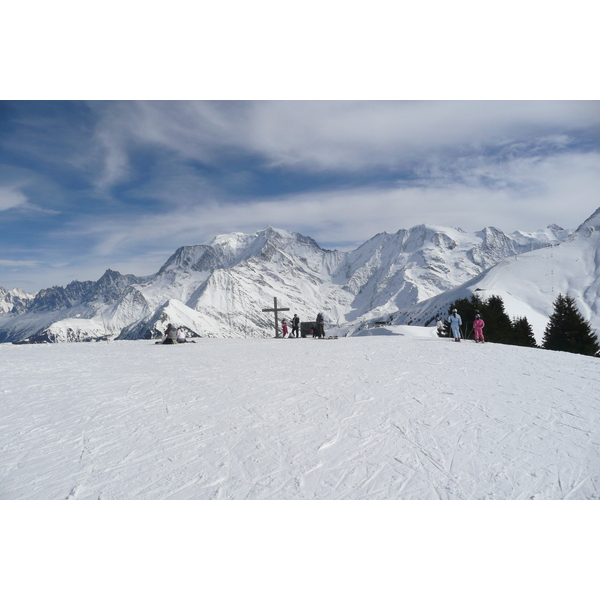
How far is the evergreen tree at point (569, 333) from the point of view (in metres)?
32.8

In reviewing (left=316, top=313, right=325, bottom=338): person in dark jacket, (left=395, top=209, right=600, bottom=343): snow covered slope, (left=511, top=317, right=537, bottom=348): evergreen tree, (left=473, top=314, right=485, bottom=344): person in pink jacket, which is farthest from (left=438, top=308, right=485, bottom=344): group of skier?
(left=395, top=209, right=600, bottom=343): snow covered slope

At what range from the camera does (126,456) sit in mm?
6758

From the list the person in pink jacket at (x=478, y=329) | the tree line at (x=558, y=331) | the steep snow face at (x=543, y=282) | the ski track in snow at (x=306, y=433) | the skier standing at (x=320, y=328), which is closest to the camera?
the ski track in snow at (x=306, y=433)

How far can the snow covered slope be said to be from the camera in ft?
366

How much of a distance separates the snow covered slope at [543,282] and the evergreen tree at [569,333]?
61146mm

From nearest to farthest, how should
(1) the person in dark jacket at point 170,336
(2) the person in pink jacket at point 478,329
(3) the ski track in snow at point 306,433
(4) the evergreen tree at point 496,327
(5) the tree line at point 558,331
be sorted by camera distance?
(3) the ski track in snow at point 306,433, (2) the person in pink jacket at point 478,329, (1) the person in dark jacket at point 170,336, (5) the tree line at point 558,331, (4) the evergreen tree at point 496,327

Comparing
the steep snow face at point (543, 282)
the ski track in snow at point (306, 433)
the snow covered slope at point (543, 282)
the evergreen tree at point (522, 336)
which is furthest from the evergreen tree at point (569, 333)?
the steep snow face at point (543, 282)

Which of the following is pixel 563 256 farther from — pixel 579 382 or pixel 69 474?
pixel 69 474

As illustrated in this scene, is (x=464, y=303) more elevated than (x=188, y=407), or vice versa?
(x=464, y=303)

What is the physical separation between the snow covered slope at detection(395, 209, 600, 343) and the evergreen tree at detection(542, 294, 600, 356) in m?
61.1

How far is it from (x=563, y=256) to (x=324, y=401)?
180870 mm

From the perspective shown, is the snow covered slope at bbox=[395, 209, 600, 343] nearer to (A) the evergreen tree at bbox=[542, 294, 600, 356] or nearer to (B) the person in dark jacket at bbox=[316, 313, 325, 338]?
(A) the evergreen tree at bbox=[542, 294, 600, 356]

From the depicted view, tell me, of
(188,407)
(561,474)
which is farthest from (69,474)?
(561,474)

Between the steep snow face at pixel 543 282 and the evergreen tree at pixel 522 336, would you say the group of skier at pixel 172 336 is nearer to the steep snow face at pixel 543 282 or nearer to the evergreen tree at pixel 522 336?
the evergreen tree at pixel 522 336
